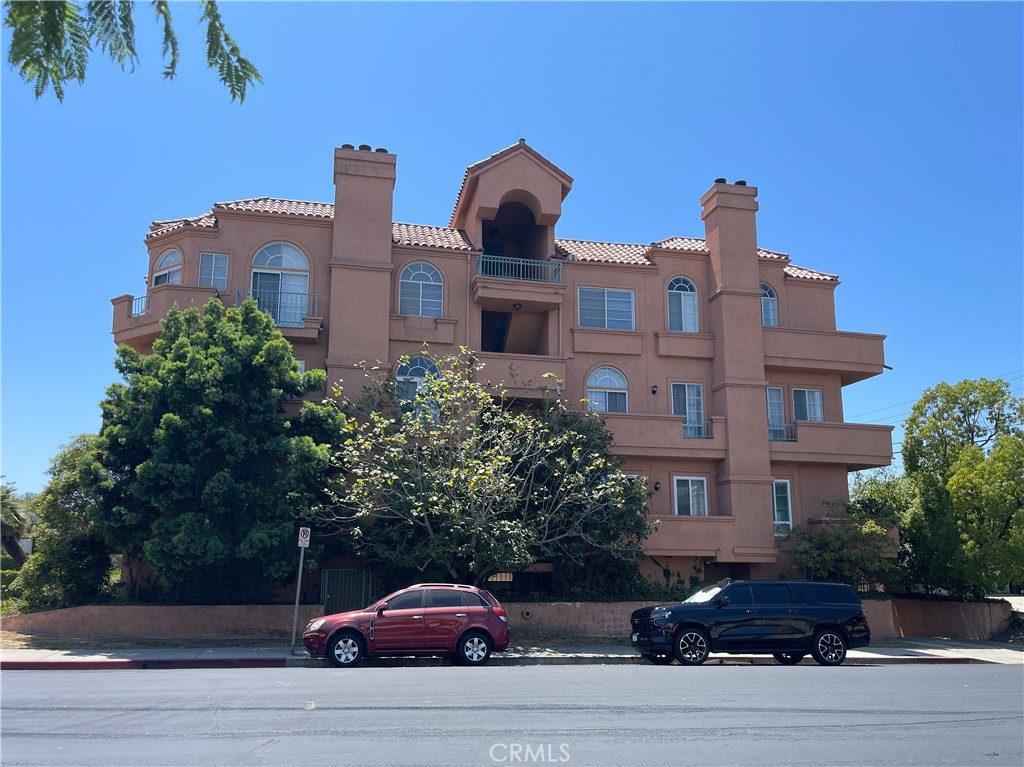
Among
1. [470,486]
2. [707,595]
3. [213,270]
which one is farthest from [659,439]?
[213,270]

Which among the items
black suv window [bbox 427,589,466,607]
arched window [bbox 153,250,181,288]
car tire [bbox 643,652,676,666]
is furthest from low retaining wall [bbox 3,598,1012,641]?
Answer: arched window [bbox 153,250,181,288]

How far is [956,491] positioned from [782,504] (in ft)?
16.6

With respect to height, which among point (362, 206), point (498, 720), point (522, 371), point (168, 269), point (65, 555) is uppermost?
point (362, 206)

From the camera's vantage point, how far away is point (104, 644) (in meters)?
18.8

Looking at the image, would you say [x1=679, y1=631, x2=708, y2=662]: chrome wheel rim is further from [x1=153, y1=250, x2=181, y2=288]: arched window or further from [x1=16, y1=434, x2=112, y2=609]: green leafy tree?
[x1=153, y1=250, x2=181, y2=288]: arched window

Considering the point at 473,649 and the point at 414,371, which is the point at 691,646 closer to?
the point at 473,649

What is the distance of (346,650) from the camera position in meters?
15.7

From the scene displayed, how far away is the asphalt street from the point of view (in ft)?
25.5

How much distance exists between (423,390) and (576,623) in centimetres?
726

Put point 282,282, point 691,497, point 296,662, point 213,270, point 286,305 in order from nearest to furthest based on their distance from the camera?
1. point 296,662
2. point 213,270
3. point 286,305
4. point 282,282
5. point 691,497

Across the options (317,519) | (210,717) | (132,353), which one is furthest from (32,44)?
(132,353)

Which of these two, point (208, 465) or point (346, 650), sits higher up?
point (208, 465)

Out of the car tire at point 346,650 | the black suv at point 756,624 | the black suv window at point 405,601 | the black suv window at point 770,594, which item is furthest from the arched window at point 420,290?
the black suv window at point 770,594

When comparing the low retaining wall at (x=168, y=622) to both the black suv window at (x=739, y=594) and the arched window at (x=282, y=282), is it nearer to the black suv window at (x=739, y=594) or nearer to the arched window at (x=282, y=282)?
the arched window at (x=282, y=282)
